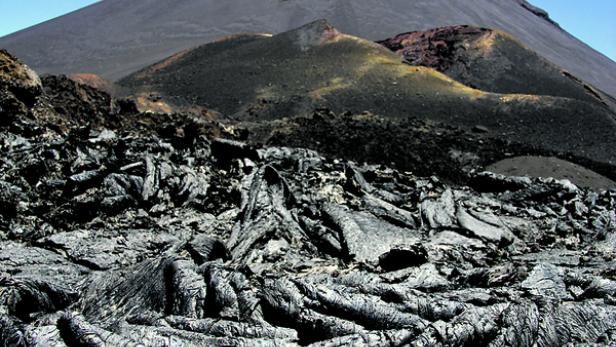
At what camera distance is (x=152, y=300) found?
16.6 ft

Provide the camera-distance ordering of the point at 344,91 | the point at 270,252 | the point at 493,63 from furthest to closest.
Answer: the point at 493,63 < the point at 344,91 < the point at 270,252

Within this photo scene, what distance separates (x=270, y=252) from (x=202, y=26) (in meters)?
64.9

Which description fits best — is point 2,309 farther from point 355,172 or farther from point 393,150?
point 393,150

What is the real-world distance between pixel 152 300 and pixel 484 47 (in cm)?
4652

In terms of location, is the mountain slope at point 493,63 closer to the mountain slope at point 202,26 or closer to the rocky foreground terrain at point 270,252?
the mountain slope at point 202,26

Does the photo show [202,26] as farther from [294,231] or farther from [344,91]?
[294,231]

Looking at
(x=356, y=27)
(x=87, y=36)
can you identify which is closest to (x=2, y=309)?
(x=356, y=27)

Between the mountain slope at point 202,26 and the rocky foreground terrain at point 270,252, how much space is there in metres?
46.0

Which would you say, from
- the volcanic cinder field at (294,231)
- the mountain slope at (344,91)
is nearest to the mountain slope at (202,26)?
the mountain slope at (344,91)

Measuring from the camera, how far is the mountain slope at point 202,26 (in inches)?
2323

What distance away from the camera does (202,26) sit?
6638 cm

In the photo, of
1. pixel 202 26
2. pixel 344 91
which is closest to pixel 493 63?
pixel 344 91

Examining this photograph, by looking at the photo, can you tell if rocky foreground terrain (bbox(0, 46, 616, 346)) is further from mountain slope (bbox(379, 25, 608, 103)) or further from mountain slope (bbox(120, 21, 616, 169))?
mountain slope (bbox(379, 25, 608, 103))

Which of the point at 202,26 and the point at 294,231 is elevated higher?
the point at 294,231
